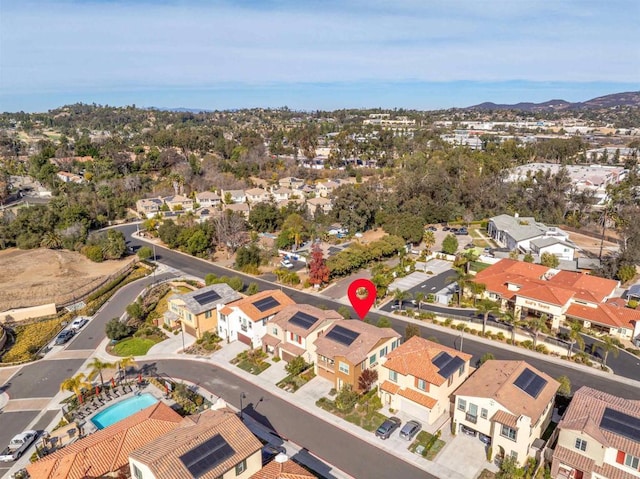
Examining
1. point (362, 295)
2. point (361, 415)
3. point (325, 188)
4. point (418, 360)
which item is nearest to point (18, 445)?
point (361, 415)

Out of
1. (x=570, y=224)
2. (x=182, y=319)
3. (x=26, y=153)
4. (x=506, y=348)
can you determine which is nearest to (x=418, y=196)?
(x=570, y=224)

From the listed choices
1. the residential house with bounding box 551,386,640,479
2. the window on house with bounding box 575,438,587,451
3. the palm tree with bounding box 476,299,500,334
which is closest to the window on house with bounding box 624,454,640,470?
the residential house with bounding box 551,386,640,479

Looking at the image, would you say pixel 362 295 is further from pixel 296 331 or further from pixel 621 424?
pixel 621 424

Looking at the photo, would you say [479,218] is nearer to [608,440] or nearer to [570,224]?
[570,224]

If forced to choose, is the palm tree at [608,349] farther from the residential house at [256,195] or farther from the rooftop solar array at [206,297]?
the residential house at [256,195]

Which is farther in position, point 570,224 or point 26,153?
point 26,153

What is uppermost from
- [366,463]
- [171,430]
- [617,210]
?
[617,210]
